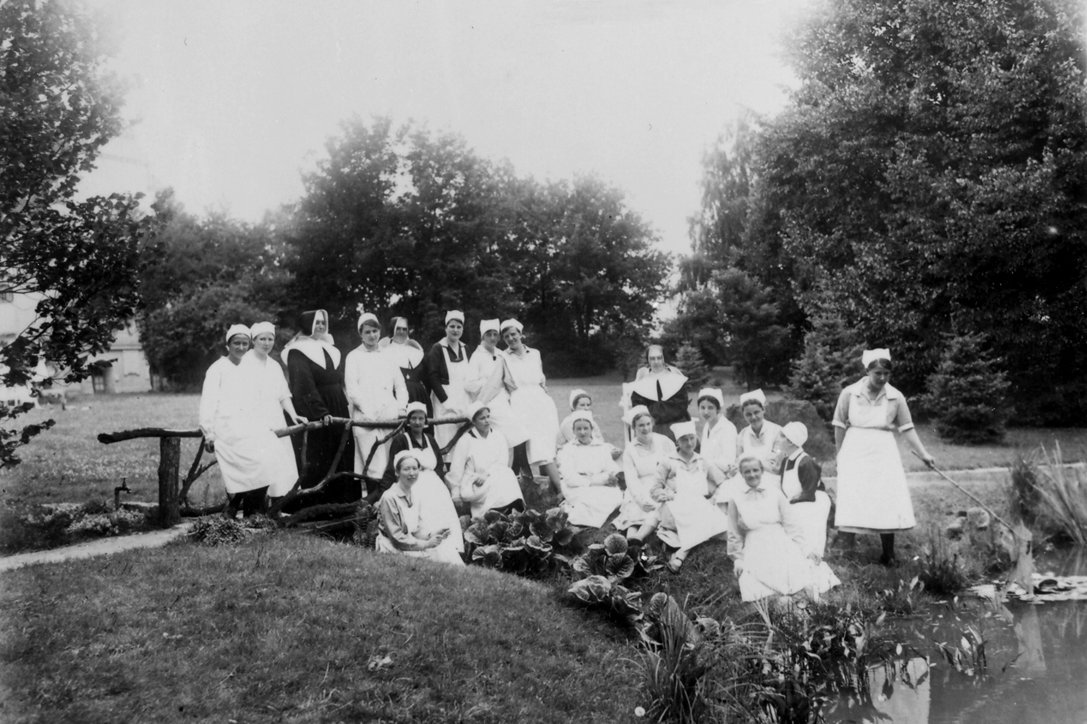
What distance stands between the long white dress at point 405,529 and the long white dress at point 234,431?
45.2 inches

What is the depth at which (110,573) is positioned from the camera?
5867 millimetres

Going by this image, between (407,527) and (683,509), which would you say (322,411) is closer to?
(407,527)

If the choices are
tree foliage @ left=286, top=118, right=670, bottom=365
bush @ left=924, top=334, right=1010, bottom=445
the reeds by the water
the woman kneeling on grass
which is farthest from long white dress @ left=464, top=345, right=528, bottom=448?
tree foliage @ left=286, top=118, right=670, bottom=365

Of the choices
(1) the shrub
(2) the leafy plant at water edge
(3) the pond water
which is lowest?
(3) the pond water

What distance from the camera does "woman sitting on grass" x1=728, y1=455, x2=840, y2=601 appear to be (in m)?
7.21

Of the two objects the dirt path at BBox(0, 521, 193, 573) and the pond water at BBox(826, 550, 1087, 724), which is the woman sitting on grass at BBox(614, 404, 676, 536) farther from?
the dirt path at BBox(0, 521, 193, 573)


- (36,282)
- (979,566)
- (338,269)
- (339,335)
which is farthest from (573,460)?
(339,335)

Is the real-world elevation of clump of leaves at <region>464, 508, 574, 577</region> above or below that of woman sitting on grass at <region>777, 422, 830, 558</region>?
below

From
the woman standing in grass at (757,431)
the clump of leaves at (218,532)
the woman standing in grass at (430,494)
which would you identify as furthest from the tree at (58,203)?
the woman standing in grass at (757,431)

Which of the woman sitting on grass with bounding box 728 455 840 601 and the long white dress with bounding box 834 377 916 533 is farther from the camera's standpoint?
the long white dress with bounding box 834 377 916 533

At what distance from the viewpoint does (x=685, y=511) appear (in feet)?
26.9

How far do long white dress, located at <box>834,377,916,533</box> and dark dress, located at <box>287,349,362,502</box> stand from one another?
16.2 ft

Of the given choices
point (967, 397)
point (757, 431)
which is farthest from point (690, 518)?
point (967, 397)

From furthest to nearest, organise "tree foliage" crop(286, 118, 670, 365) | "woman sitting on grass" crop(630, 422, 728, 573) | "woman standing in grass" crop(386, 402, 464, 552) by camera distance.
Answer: "tree foliage" crop(286, 118, 670, 365) < "woman sitting on grass" crop(630, 422, 728, 573) < "woman standing in grass" crop(386, 402, 464, 552)
